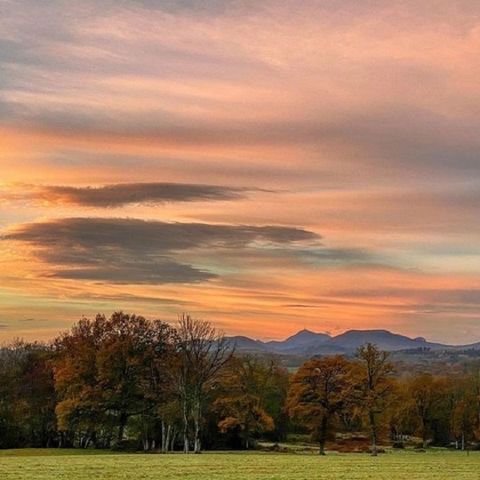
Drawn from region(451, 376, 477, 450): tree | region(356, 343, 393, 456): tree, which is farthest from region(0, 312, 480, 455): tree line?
region(451, 376, 477, 450): tree

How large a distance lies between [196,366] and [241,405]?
8130 millimetres

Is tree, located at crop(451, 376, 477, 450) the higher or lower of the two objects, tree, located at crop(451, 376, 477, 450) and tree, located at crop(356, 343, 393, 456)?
the lower

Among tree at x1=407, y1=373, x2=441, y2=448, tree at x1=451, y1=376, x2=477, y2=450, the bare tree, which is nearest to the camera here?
the bare tree

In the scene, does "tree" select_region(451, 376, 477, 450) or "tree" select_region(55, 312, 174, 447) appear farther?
"tree" select_region(451, 376, 477, 450)

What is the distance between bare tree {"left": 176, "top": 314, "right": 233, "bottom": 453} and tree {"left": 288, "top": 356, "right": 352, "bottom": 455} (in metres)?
10.4

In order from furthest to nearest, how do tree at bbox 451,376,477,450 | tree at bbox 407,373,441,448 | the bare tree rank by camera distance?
1. tree at bbox 407,373,441,448
2. tree at bbox 451,376,477,450
3. the bare tree

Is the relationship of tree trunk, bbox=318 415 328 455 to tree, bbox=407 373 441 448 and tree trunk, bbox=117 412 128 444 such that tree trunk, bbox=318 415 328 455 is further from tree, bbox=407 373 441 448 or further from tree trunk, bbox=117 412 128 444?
tree, bbox=407 373 441 448

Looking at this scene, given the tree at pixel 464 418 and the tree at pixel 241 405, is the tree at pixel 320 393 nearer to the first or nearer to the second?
the tree at pixel 241 405

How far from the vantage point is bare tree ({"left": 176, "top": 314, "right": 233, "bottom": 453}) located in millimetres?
92625

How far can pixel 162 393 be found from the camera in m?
97.6

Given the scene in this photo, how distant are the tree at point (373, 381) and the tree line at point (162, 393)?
124 millimetres

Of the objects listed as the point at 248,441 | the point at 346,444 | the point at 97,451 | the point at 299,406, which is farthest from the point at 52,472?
the point at 346,444

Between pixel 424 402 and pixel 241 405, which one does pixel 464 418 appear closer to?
pixel 424 402

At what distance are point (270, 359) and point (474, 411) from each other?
35.9m
